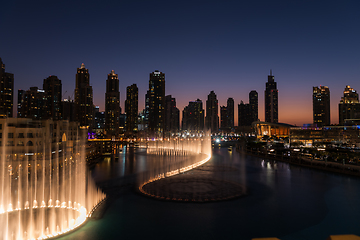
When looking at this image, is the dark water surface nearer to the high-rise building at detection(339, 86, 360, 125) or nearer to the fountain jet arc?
the fountain jet arc

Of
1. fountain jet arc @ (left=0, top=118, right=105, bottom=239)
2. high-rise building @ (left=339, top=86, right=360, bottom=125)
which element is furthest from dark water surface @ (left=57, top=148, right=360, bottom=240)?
high-rise building @ (left=339, top=86, right=360, bottom=125)

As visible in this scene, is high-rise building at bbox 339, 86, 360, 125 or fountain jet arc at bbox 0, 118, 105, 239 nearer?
fountain jet arc at bbox 0, 118, 105, 239

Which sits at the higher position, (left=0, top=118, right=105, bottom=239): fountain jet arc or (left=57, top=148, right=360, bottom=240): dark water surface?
(left=0, top=118, right=105, bottom=239): fountain jet arc

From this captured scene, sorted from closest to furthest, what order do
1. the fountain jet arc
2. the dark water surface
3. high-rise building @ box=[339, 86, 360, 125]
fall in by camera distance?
the dark water surface
the fountain jet arc
high-rise building @ box=[339, 86, 360, 125]

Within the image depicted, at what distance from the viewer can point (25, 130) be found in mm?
41938

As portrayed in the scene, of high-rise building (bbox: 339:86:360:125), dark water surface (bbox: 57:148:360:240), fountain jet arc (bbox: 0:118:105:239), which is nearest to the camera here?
dark water surface (bbox: 57:148:360:240)

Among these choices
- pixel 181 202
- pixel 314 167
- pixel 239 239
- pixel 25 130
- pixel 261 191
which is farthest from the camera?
pixel 314 167

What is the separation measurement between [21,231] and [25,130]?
30.4m

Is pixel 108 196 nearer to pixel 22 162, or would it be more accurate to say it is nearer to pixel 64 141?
pixel 22 162

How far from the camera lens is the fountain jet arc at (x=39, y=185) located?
58.3 ft

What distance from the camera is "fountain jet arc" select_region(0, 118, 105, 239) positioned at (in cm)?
1778

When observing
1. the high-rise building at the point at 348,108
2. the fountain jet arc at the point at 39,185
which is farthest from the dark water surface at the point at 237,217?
the high-rise building at the point at 348,108

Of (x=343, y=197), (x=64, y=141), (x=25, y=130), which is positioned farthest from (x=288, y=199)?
(x=64, y=141)

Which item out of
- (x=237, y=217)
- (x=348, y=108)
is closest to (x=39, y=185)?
(x=237, y=217)
